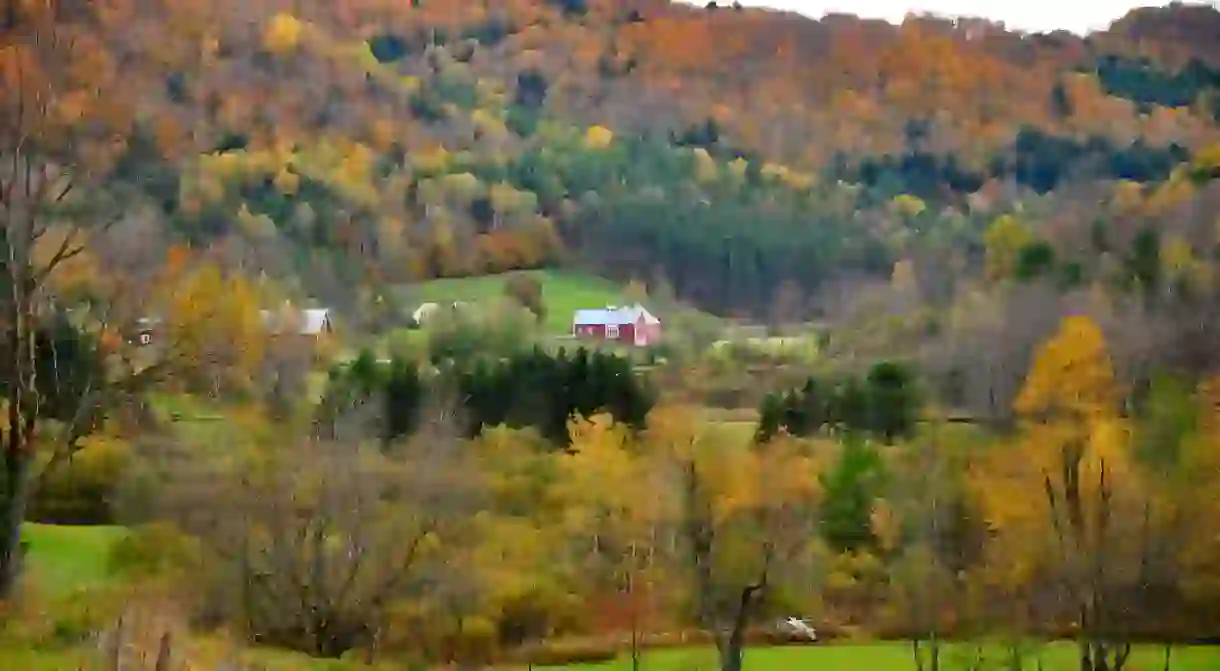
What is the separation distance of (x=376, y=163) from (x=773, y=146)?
14686 mm

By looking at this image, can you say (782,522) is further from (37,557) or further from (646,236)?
(646,236)

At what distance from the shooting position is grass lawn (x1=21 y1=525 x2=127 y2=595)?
9.34 metres

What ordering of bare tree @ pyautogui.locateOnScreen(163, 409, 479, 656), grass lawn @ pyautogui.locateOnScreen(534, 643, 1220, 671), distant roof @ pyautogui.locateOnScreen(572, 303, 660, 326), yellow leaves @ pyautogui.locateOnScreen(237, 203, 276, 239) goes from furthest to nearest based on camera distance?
yellow leaves @ pyautogui.locateOnScreen(237, 203, 276, 239) → distant roof @ pyautogui.locateOnScreen(572, 303, 660, 326) → grass lawn @ pyautogui.locateOnScreen(534, 643, 1220, 671) → bare tree @ pyautogui.locateOnScreen(163, 409, 479, 656)

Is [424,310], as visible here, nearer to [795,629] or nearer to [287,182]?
[287,182]

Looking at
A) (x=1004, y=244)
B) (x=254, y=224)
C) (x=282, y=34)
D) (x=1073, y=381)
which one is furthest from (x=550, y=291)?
(x=1073, y=381)

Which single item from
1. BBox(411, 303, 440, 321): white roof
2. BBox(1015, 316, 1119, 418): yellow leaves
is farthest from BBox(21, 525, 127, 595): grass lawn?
BBox(411, 303, 440, 321): white roof

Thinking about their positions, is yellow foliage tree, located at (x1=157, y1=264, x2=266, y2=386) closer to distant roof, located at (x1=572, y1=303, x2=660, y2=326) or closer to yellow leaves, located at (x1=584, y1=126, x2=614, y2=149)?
distant roof, located at (x1=572, y1=303, x2=660, y2=326)

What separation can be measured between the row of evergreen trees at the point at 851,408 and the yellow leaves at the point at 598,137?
25977mm

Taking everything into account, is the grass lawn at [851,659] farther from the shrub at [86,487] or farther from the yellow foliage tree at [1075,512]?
the shrub at [86,487]

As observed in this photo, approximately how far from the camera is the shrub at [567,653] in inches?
497

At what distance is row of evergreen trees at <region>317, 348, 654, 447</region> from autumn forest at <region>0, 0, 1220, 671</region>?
65mm

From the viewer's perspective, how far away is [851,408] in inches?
757

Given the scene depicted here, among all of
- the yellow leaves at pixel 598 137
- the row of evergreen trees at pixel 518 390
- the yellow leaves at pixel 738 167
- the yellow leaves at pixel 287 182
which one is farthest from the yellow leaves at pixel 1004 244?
the yellow leaves at pixel 287 182

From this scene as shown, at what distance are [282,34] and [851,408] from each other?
32.8 meters
